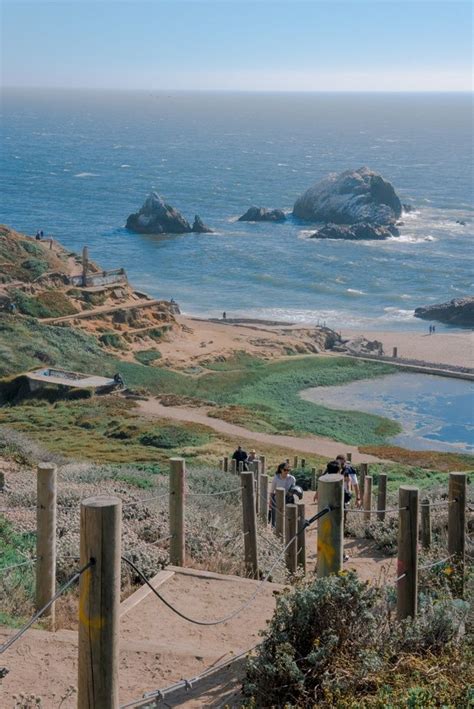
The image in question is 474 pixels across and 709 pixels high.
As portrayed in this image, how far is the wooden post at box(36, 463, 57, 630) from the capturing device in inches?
326

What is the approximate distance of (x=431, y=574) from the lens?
898 cm

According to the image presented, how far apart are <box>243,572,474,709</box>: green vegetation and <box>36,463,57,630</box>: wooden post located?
2.44m

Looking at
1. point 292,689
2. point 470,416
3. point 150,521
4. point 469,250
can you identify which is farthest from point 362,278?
point 292,689

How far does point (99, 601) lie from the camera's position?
5.39 metres

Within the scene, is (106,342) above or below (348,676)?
below

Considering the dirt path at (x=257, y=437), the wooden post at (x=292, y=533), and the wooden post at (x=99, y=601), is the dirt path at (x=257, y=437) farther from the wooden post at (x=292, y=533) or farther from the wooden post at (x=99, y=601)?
the wooden post at (x=99, y=601)

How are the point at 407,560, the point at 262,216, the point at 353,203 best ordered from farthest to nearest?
the point at 262,216 < the point at 353,203 < the point at 407,560

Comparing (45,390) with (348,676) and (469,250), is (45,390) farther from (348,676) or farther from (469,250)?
(469,250)

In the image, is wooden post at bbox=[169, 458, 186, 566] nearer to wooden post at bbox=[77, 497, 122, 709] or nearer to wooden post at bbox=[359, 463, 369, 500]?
wooden post at bbox=[77, 497, 122, 709]

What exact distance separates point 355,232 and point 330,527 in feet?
303

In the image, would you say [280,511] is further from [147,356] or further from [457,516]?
[147,356]

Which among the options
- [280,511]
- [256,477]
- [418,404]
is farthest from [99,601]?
[418,404]

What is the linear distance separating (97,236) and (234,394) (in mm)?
59391

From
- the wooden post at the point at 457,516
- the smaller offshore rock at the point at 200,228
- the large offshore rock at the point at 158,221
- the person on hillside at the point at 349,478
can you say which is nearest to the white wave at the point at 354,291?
the smaller offshore rock at the point at 200,228
